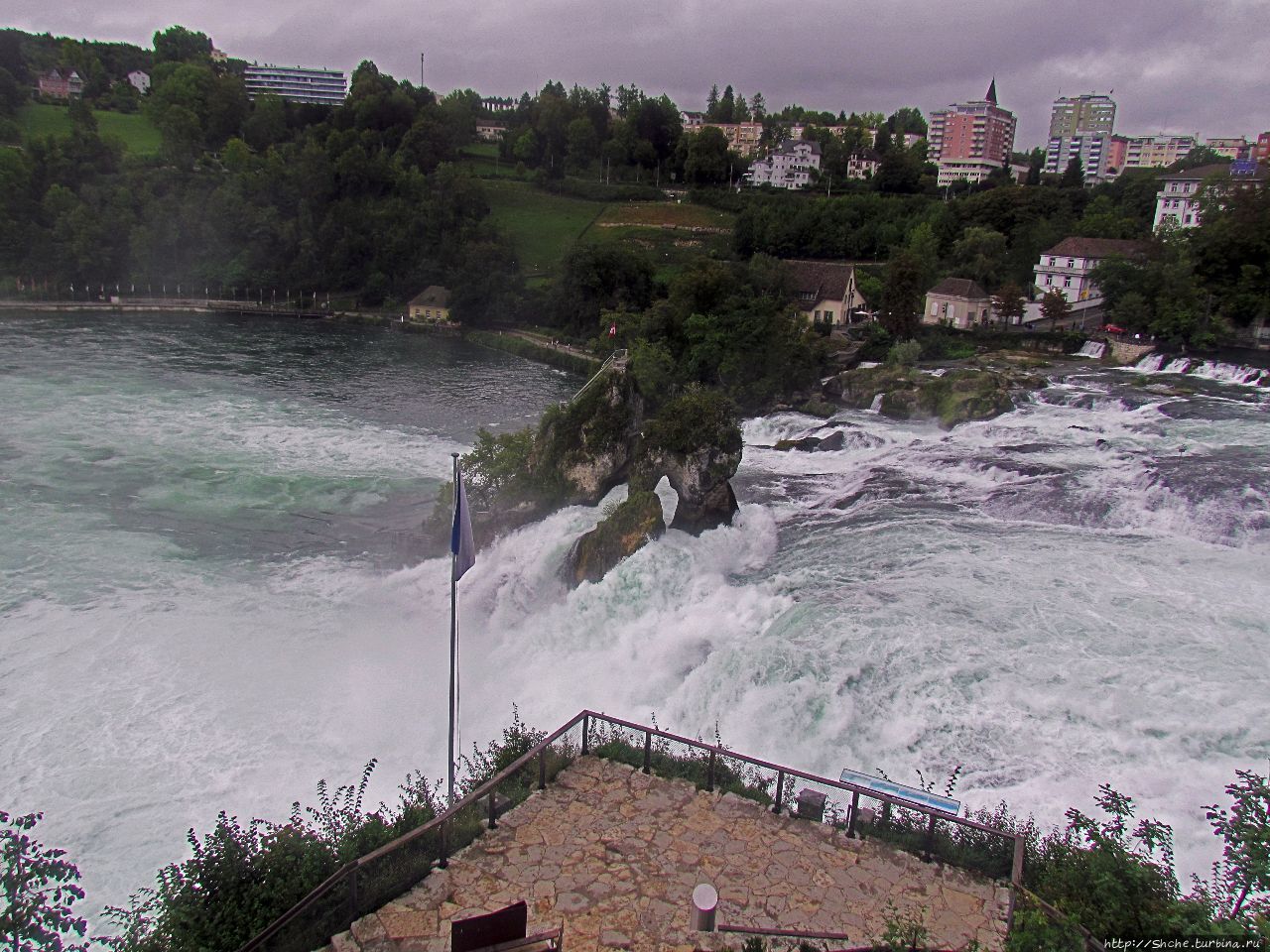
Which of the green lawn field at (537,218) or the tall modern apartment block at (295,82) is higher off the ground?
the tall modern apartment block at (295,82)

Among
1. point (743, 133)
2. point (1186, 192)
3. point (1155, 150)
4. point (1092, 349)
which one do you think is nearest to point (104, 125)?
point (743, 133)

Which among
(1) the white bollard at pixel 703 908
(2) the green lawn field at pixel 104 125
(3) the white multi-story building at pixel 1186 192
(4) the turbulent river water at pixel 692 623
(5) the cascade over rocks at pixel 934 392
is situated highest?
(2) the green lawn field at pixel 104 125

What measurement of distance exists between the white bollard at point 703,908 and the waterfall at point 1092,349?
4399 cm

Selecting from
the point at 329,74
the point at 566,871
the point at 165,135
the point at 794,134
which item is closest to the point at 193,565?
the point at 566,871

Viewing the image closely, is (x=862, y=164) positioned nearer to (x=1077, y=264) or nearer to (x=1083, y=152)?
(x=1077, y=264)

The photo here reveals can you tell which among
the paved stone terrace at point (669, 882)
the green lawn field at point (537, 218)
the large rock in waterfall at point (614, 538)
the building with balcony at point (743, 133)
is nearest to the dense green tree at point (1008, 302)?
the large rock in waterfall at point (614, 538)

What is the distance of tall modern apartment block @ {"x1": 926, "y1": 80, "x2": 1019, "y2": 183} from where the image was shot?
460 ft

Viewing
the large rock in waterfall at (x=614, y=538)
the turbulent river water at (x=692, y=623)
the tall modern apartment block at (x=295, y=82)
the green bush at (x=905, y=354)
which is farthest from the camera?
the tall modern apartment block at (x=295, y=82)

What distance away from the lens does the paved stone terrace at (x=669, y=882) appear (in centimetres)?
796

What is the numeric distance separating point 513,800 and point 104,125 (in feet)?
383

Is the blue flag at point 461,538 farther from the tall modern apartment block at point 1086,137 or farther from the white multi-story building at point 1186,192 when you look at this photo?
the tall modern apartment block at point 1086,137

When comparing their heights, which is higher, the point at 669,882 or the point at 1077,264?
the point at 1077,264

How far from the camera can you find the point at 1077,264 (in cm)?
5422

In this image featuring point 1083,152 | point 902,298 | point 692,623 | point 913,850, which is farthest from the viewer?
point 1083,152
